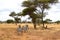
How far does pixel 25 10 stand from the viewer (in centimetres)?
4159

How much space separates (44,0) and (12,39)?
2568cm

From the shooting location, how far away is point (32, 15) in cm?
4009

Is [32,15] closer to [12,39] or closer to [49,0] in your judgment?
[49,0]

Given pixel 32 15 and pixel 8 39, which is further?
pixel 32 15

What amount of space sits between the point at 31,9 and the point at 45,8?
Answer: 263 centimetres

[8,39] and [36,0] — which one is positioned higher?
[36,0]

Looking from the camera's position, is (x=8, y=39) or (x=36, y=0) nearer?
(x=8, y=39)

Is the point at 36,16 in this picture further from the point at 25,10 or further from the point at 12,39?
the point at 12,39

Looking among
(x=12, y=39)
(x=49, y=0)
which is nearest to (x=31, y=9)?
(x=49, y=0)

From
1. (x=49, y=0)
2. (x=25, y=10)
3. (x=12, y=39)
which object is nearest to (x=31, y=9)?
(x=25, y=10)

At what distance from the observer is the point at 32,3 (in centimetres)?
4162

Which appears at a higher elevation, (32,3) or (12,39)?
(32,3)

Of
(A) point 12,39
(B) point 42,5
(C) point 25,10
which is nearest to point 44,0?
(B) point 42,5

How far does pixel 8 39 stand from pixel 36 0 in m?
26.7
